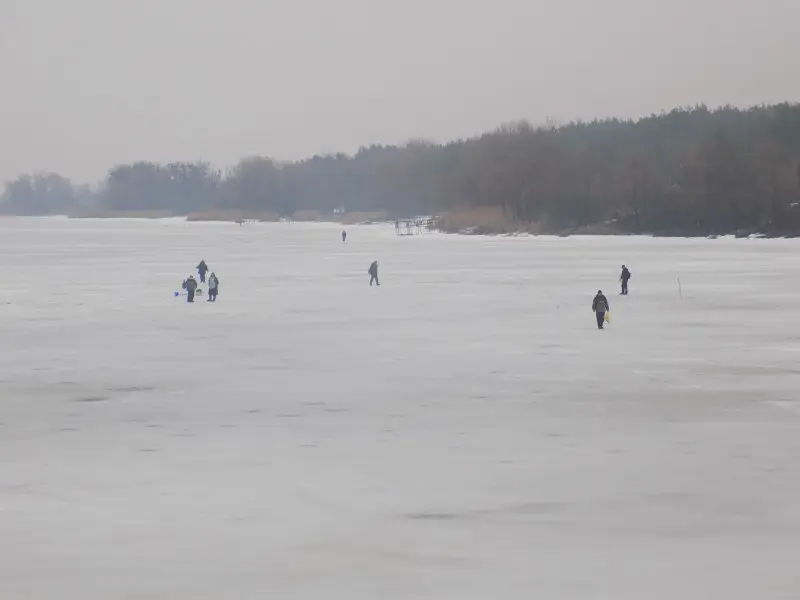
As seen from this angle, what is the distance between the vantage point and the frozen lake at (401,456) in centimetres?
699

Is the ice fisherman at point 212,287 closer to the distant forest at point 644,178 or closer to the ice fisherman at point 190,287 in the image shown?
the ice fisherman at point 190,287

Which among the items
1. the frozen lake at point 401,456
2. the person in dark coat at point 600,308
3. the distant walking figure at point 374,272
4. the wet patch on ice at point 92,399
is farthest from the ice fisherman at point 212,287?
the wet patch on ice at point 92,399

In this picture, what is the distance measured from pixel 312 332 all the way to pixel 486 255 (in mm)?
34175

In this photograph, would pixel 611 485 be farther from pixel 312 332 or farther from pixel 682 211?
pixel 682 211

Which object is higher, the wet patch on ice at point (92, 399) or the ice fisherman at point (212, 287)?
the ice fisherman at point (212, 287)

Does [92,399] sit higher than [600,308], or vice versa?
[600,308]

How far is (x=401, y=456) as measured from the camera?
10.4 m

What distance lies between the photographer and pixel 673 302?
27.7 meters

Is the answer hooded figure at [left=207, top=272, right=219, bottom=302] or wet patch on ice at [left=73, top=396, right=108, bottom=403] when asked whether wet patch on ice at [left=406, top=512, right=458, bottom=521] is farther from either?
hooded figure at [left=207, top=272, right=219, bottom=302]

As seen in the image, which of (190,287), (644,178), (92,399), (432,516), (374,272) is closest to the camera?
(432,516)

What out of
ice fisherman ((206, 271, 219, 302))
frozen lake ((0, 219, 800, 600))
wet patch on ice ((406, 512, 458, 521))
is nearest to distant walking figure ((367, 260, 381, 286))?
ice fisherman ((206, 271, 219, 302))

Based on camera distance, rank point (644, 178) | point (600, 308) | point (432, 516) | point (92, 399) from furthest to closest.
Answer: point (644, 178)
point (600, 308)
point (92, 399)
point (432, 516)

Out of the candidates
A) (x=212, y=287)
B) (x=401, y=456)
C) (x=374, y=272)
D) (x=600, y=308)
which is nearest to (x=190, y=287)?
(x=212, y=287)

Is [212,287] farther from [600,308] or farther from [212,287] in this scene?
[600,308]
